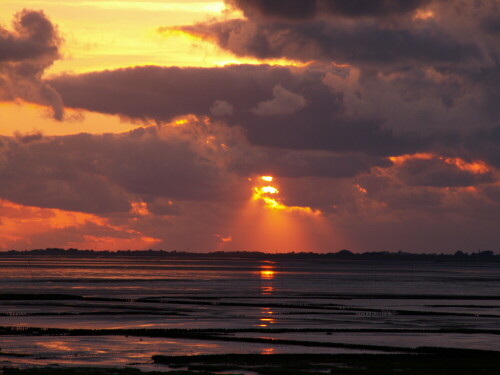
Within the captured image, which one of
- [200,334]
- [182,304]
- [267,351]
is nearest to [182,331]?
[200,334]

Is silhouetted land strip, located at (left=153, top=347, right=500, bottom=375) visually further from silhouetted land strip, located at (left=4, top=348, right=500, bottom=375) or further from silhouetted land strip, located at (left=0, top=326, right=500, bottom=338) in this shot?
silhouetted land strip, located at (left=0, top=326, right=500, bottom=338)

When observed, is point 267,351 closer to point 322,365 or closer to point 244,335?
point 322,365

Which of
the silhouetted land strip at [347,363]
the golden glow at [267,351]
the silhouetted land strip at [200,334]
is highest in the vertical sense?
the silhouetted land strip at [200,334]

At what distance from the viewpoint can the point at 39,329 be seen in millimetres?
74562

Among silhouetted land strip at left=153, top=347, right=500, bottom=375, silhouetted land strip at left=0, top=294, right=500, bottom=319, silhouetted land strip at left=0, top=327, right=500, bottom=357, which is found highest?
silhouetted land strip at left=0, top=294, right=500, bottom=319

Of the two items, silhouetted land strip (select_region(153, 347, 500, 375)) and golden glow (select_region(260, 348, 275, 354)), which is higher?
golden glow (select_region(260, 348, 275, 354))

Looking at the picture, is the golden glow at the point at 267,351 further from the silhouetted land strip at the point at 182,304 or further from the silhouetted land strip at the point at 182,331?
the silhouetted land strip at the point at 182,304

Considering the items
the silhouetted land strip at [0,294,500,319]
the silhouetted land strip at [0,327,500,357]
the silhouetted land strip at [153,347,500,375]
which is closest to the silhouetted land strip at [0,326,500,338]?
the silhouetted land strip at [0,327,500,357]

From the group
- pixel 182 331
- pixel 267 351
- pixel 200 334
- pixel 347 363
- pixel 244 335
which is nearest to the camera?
pixel 347 363

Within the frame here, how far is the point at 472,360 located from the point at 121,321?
37.9m

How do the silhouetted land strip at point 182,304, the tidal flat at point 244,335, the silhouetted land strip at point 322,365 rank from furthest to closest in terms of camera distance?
the silhouetted land strip at point 182,304, the tidal flat at point 244,335, the silhouetted land strip at point 322,365

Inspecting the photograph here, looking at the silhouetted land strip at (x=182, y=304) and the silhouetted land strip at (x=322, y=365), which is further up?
the silhouetted land strip at (x=182, y=304)

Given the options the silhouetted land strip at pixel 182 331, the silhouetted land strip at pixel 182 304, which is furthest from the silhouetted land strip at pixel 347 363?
the silhouetted land strip at pixel 182 304

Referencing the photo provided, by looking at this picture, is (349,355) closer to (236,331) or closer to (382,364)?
(382,364)
